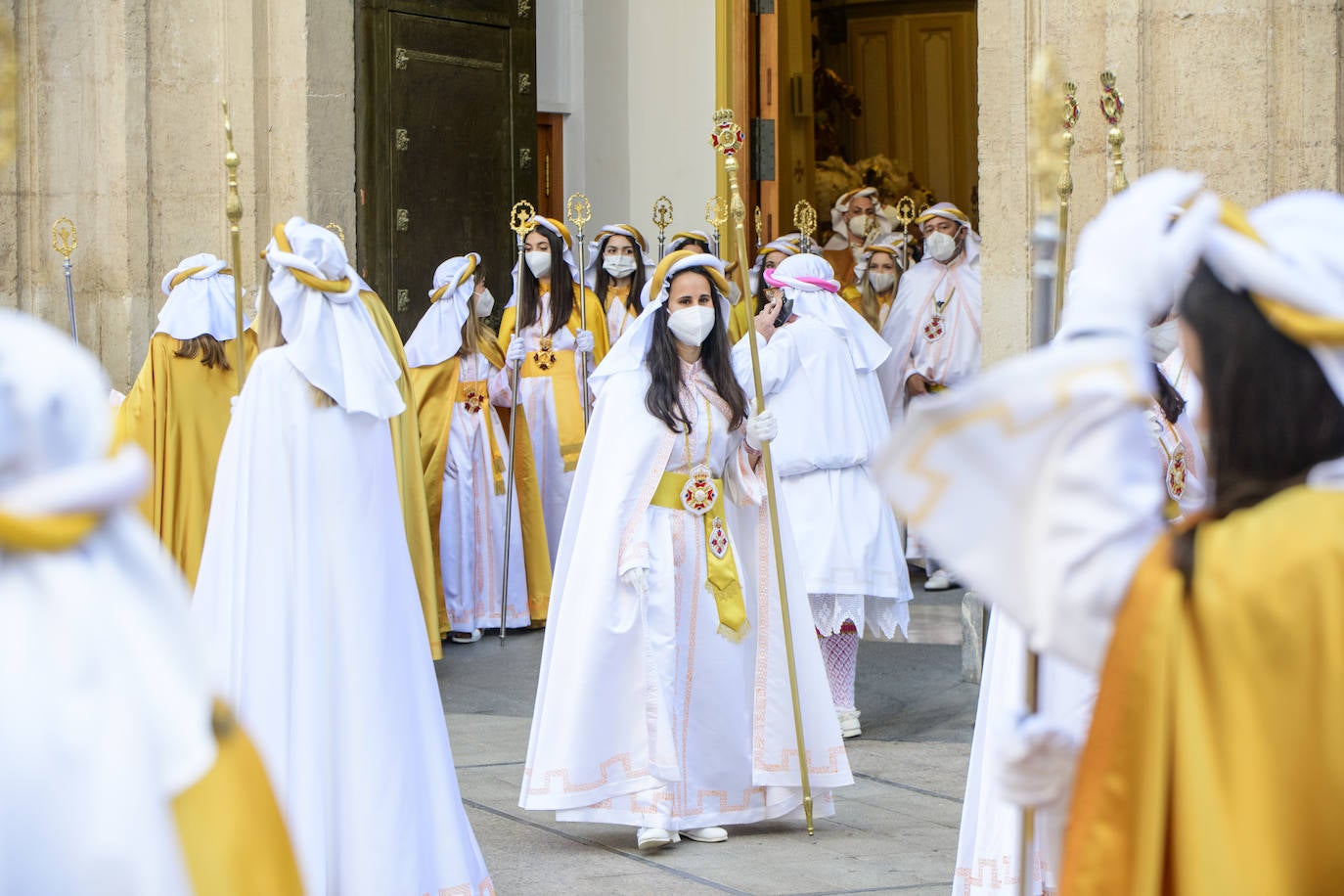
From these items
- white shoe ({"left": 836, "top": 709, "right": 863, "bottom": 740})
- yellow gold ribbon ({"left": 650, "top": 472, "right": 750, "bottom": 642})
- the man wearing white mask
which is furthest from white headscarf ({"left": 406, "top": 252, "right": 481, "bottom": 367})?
yellow gold ribbon ({"left": 650, "top": 472, "right": 750, "bottom": 642})

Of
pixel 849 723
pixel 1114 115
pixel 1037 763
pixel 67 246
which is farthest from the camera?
pixel 67 246

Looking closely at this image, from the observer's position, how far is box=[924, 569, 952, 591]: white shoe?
37.4 ft

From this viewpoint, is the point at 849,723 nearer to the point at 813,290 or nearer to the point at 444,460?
the point at 813,290

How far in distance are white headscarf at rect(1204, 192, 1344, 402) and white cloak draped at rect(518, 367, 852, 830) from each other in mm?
4116

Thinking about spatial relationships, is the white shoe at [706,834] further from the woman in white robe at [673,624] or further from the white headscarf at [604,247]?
the white headscarf at [604,247]

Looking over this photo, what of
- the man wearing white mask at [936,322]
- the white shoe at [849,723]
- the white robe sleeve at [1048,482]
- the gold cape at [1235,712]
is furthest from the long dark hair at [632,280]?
the gold cape at [1235,712]

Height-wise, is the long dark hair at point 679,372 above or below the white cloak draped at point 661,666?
above

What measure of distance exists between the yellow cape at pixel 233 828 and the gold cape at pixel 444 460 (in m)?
8.39

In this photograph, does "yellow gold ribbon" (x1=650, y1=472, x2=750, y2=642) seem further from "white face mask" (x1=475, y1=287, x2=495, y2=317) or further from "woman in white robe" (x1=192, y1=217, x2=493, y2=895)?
"white face mask" (x1=475, y1=287, x2=495, y2=317)

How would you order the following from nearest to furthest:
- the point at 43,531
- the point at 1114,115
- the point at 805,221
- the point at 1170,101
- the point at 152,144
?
the point at 43,531 → the point at 1114,115 → the point at 1170,101 → the point at 152,144 → the point at 805,221

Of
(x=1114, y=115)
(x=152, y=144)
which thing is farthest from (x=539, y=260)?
(x=1114, y=115)

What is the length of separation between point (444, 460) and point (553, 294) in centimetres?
118

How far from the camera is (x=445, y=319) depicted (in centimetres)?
1078

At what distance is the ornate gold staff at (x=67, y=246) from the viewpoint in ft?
33.4
